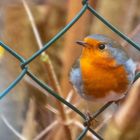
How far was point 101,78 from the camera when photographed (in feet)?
5.82

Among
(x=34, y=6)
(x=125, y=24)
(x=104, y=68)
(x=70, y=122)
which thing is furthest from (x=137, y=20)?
(x=104, y=68)

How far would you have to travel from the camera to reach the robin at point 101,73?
1.78m

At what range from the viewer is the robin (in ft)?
5.82

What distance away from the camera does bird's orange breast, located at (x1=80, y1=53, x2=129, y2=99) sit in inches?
69.9

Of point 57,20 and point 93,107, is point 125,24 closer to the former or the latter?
point 57,20

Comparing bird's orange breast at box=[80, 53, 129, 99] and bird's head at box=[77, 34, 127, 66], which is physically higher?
bird's head at box=[77, 34, 127, 66]

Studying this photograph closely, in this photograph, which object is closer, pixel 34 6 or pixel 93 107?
pixel 93 107

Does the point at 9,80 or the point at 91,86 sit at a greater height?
the point at 9,80

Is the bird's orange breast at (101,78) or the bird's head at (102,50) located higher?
the bird's head at (102,50)

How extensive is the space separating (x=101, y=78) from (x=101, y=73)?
0.02 metres

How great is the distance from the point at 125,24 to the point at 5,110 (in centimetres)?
74

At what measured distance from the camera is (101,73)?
1.78 metres

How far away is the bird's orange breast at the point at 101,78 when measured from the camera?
1776mm

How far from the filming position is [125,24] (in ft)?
10.5
